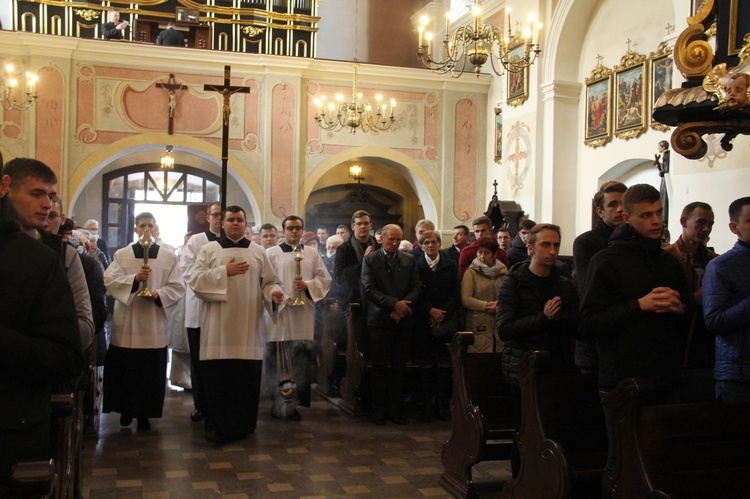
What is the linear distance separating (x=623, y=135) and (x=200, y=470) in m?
8.49

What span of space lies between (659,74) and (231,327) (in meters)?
7.43

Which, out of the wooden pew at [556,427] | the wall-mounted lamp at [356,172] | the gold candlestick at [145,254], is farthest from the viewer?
the wall-mounted lamp at [356,172]

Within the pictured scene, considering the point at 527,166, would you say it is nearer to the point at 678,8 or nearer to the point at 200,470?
the point at 678,8

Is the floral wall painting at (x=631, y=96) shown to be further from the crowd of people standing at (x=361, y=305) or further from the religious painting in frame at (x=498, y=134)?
the crowd of people standing at (x=361, y=305)

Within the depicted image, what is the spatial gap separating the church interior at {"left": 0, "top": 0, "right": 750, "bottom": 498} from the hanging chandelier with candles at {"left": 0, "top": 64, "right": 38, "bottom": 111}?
0.20 feet

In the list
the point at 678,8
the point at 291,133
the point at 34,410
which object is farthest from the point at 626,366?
the point at 291,133

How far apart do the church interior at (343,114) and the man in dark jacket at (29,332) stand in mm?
4544

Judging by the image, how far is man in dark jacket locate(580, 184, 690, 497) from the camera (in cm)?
352

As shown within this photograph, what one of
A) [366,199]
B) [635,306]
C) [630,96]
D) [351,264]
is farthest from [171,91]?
[635,306]

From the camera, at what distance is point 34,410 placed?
2383mm

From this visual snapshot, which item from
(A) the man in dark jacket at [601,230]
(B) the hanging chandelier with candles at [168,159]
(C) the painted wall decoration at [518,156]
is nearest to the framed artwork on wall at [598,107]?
(C) the painted wall decoration at [518,156]

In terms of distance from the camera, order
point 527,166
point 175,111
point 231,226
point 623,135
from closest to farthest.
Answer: point 231,226
point 623,135
point 527,166
point 175,111

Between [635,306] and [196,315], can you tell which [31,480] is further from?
[196,315]

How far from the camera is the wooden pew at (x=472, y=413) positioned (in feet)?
15.6
